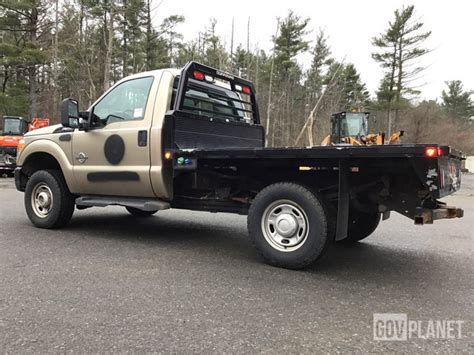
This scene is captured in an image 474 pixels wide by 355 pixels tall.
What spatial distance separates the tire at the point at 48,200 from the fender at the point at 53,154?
0.20 meters

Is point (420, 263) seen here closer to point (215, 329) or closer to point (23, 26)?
point (215, 329)

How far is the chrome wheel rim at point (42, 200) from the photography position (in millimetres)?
6176

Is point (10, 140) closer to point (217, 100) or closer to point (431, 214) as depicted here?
point (217, 100)

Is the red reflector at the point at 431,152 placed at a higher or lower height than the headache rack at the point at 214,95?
lower

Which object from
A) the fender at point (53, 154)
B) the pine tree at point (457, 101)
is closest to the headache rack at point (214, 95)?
the fender at point (53, 154)

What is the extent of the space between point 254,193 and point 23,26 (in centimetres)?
3291

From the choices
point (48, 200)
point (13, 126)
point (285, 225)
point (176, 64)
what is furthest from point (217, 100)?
point (176, 64)

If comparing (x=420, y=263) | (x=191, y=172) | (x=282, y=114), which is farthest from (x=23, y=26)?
(x=420, y=263)

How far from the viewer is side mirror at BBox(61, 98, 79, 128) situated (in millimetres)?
5574

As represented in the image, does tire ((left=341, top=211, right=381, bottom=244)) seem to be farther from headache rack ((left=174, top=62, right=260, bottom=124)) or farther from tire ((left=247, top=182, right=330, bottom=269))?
headache rack ((left=174, top=62, right=260, bottom=124))

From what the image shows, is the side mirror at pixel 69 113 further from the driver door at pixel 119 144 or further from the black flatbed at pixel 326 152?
the black flatbed at pixel 326 152

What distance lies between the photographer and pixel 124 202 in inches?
217

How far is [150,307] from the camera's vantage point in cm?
324

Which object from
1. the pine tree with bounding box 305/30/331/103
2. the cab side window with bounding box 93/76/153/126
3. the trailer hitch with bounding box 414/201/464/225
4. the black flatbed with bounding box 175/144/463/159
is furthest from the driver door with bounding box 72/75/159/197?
the pine tree with bounding box 305/30/331/103
